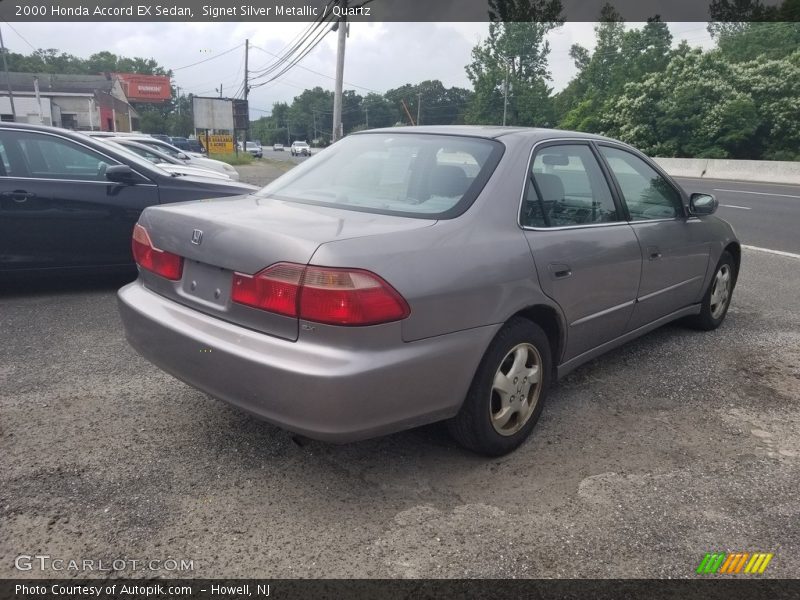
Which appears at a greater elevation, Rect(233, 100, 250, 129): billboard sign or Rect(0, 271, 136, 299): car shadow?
Rect(233, 100, 250, 129): billboard sign

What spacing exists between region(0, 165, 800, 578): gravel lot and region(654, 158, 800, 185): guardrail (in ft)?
80.1

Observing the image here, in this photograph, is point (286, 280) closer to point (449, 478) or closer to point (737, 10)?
point (449, 478)

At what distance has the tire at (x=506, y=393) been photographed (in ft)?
9.04

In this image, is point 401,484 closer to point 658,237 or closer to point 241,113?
point 658,237

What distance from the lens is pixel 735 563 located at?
2.31m

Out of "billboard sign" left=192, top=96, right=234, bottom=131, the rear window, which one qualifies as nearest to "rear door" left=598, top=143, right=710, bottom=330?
the rear window

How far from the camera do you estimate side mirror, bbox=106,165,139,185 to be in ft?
18.2

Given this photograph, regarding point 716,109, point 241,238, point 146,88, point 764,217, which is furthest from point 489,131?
point 146,88

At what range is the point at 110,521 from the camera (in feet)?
7.95

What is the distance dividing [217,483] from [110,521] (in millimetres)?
436

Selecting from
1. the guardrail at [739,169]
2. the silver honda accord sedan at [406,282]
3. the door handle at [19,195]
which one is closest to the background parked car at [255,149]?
the guardrail at [739,169]

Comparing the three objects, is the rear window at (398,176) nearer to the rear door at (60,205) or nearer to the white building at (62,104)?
the rear door at (60,205)

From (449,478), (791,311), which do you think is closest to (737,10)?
(791,311)

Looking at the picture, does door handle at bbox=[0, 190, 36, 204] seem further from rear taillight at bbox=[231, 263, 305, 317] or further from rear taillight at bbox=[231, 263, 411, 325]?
rear taillight at bbox=[231, 263, 411, 325]
